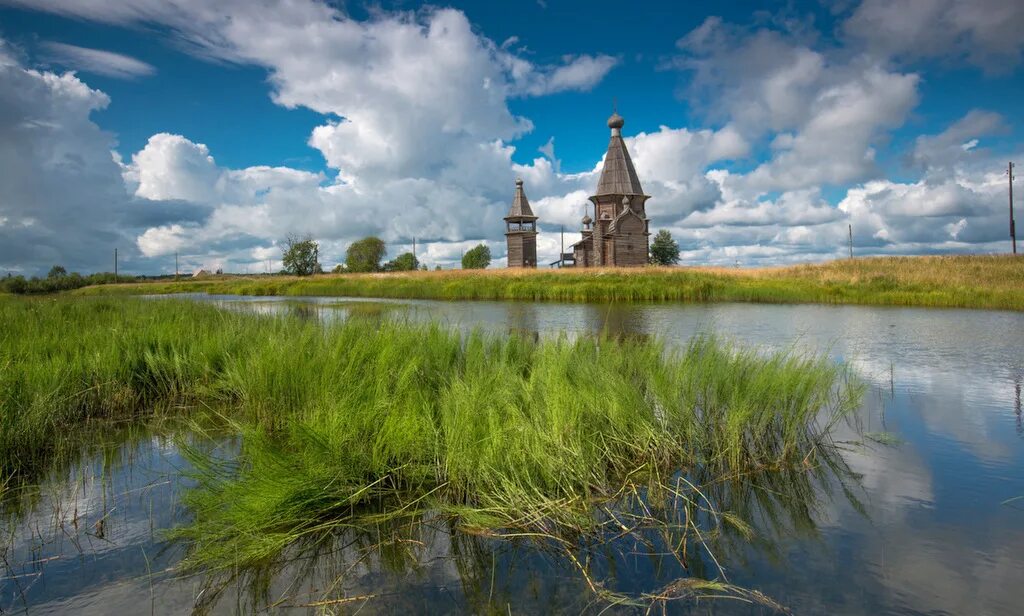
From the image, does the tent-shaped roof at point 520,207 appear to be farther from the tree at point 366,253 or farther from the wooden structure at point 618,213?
the tree at point 366,253

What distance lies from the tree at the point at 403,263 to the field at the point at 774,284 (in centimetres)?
5139

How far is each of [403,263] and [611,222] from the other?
53.9 meters

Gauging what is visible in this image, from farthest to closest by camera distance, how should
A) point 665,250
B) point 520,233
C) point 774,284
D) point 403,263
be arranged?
point 403,263 < point 665,250 < point 520,233 < point 774,284

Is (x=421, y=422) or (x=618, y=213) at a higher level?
(x=618, y=213)

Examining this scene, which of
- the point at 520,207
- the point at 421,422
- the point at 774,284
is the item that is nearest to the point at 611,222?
the point at 520,207

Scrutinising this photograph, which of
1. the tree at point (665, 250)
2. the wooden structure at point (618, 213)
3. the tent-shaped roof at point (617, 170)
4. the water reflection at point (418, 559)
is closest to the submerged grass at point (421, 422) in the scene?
the water reflection at point (418, 559)

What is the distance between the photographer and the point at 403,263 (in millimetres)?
88812

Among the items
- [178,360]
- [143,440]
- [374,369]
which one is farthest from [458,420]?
[178,360]

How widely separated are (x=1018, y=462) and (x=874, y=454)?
118 cm

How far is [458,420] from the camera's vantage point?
13.2 ft

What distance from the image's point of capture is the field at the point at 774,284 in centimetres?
2136

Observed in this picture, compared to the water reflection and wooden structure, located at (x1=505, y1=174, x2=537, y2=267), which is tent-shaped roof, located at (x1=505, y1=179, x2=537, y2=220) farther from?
the water reflection

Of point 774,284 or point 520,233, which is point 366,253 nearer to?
point 520,233

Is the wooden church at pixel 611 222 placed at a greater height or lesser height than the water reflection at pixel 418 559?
greater
